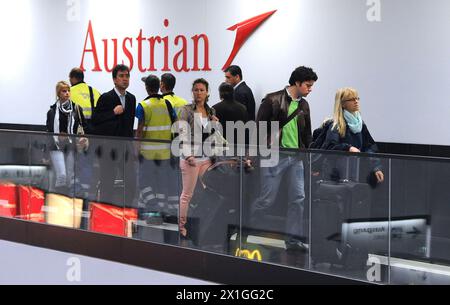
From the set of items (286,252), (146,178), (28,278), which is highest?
(146,178)

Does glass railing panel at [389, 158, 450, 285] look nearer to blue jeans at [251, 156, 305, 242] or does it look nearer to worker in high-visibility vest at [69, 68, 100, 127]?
blue jeans at [251, 156, 305, 242]

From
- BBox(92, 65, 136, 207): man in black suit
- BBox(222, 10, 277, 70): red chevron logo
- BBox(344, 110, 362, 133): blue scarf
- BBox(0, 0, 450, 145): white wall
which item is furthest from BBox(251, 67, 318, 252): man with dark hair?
BBox(222, 10, 277, 70): red chevron logo

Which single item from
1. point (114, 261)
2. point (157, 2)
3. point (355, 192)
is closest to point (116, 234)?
point (114, 261)

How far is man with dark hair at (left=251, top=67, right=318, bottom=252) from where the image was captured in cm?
773

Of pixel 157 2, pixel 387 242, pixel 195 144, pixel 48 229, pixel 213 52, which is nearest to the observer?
pixel 387 242

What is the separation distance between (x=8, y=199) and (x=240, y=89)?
3.21 m

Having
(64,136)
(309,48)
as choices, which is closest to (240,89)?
(309,48)

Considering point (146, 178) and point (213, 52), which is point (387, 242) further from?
point (213, 52)

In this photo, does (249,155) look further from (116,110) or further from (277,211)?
(116,110)

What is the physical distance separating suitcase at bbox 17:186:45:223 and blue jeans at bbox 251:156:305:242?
3577 mm

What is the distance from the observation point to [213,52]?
12.7 meters

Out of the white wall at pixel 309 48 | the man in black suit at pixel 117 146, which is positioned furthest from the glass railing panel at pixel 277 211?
the white wall at pixel 309 48
